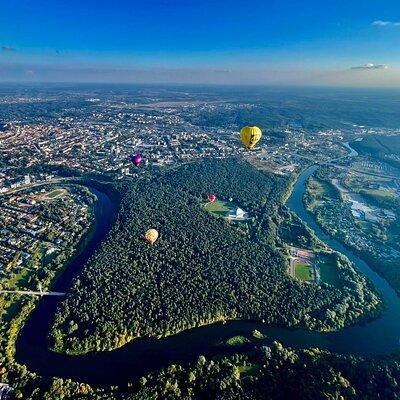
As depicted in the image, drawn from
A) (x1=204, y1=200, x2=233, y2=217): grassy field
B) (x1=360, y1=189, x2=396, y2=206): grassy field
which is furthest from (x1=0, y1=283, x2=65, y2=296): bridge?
(x1=360, y1=189, x2=396, y2=206): grassy field

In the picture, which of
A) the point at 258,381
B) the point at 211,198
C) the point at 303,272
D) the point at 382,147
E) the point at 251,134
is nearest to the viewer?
the point at 258,381

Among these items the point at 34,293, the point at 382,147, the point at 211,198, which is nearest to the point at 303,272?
the point at 211,198

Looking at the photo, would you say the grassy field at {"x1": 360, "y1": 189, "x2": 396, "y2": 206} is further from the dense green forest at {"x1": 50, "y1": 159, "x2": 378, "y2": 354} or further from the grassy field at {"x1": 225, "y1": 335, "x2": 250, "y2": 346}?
the grassy field at {"x1": 225, "y1": 335, "x2": 250, "y2": 346}

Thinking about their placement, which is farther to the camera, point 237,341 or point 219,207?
point 219,207

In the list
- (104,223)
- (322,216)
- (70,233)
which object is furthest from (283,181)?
(70,233)

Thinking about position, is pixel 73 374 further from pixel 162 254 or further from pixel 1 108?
pixel 1 108

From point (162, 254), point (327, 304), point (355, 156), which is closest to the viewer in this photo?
point (327, 304)

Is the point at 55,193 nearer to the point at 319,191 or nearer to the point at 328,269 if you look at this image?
the point at 328,269
